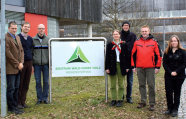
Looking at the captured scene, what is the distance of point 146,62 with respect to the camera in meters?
6.04

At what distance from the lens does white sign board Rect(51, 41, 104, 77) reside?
22.5 ft

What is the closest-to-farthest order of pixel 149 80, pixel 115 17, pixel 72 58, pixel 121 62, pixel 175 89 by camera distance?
pixel 175 89 → pixel 149 80 → pixel 121 62 → pixel 72 58 → pixel 115 17

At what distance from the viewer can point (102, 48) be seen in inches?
274

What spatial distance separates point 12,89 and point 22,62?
71 cm

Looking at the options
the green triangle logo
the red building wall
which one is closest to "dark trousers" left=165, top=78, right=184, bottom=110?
the green triangle logo

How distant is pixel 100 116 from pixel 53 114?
1.19 metres

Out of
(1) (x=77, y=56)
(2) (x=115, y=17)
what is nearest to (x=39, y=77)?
(1) (x=77, y=56)

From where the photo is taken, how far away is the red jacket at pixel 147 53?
6000mm

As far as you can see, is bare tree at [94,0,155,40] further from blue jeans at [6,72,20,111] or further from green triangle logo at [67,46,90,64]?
blue jeans at [6,72,20,111]

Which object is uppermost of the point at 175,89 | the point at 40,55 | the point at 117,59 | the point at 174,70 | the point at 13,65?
the point at 40,55

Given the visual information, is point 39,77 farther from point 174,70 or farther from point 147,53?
point 174,70

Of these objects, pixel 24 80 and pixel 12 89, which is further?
pixel 24 80

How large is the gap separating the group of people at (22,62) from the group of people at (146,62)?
1884 millimetres

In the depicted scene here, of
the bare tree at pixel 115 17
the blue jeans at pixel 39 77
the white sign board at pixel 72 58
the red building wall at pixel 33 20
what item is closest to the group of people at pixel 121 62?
the blue jeans at pixel 39 77
